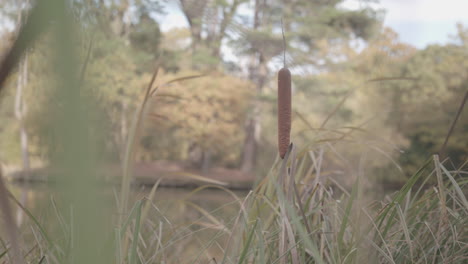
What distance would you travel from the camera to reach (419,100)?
1023 cm

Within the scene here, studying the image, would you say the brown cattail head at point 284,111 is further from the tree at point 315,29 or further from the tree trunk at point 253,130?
the tree trunk at point 253,130

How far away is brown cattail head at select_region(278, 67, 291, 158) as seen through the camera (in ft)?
0.87

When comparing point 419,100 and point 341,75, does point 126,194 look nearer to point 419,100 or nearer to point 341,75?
point 419,100

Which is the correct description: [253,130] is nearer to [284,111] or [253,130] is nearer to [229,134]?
[229,134]

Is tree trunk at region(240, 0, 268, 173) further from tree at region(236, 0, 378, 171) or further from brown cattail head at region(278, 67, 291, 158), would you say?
brown cattail head at region(278, 67, 291, 158)

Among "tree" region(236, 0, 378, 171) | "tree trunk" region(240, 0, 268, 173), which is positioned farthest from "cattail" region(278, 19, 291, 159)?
"tree trunk" region(240, 0, 268, 173)

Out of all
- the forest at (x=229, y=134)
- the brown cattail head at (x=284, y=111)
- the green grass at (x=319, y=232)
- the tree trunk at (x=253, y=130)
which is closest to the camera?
the forest at (x=229, y=134)

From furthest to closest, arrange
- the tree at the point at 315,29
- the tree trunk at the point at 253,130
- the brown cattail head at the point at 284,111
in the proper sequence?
1. the tree trunk at the point at 253,130
2. the tree at the point at 315,29
3. the brown cattail head at the point at 284,111

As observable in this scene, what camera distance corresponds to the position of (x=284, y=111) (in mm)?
265

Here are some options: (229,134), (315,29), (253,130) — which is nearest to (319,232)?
(315,29)

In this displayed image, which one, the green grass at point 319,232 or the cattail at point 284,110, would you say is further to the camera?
the green grass at point 319,232

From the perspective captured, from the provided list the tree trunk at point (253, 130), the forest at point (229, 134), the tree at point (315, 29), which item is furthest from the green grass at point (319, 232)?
the tree trunk at point (253, 130)

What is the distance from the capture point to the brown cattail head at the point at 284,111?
26cm

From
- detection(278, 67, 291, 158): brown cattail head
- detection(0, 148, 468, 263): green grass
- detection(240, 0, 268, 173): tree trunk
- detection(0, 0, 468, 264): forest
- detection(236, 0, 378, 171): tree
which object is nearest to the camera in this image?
detection(0, 0, 468, 264): forest
